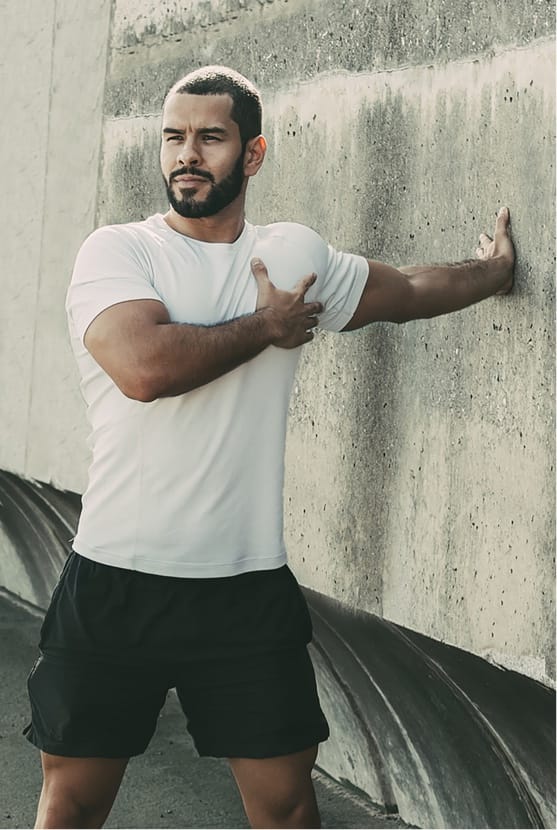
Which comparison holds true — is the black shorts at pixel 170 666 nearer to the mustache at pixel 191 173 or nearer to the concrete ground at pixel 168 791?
the mustache at pixel 191 173

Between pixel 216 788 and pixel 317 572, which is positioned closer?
pixel 317 572

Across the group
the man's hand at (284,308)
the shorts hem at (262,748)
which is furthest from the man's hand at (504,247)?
the shorts hem at (262,748)

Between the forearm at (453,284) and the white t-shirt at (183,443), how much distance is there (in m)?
0.50

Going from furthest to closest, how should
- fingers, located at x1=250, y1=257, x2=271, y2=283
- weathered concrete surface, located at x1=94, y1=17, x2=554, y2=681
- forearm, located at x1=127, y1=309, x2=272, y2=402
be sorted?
1. weathered concrete surface, located at x1=94, y1=17, x2=554, y2=681
2. fingers, located at x1=250, y1=257, x2=271, y2=283
3. forearm, located at x1=127, y1=309, x2=272, y2=402

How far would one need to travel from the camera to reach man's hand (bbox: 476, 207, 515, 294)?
361 centimetres

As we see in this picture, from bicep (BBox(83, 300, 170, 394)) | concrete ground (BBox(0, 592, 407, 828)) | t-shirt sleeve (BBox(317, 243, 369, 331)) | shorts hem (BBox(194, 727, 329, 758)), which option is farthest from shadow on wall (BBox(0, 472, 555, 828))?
bicep (BBox(83, 300, 170, 394))

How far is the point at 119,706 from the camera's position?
329 centimetres

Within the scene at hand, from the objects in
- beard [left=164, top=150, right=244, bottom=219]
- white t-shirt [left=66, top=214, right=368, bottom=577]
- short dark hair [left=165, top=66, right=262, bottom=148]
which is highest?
short dark hair [left=165, top=66, right=262, bottom=148]

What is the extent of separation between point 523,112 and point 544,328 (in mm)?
536

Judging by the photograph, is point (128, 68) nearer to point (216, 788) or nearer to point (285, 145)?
point (285, 145)

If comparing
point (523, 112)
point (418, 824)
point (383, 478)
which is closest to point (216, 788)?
point (418, 824)

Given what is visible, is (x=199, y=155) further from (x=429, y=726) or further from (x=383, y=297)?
(x=429, y=726)

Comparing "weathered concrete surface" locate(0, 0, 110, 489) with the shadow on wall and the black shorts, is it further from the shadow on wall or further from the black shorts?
the black shorts

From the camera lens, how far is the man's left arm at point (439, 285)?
3.60 m
